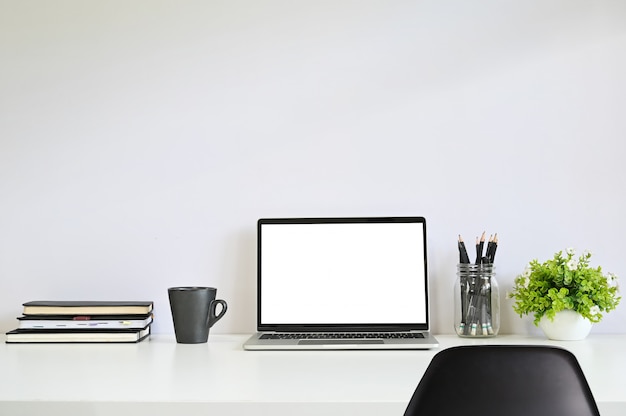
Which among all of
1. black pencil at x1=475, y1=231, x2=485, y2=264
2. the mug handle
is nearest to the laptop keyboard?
the mug handle

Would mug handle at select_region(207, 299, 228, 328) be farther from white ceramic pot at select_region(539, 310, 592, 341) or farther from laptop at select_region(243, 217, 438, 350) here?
white ceramic pot at select_region(539, 310, 592, 341)

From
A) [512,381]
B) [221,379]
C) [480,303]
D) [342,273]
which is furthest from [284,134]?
[512,381]

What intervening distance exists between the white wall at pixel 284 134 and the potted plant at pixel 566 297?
0.47 ft

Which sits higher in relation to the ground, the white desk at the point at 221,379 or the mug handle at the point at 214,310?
the mug handle at the point at 214,310

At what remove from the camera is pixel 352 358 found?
1425 millimetres

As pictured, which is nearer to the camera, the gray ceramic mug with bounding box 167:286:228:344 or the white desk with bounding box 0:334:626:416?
the white desk with bounding box 0:334:626:416

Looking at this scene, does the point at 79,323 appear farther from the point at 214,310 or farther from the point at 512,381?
the point at 512,381

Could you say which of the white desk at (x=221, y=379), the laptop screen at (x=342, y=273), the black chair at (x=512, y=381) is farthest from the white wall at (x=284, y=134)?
the black chair at (x=512, y=381)

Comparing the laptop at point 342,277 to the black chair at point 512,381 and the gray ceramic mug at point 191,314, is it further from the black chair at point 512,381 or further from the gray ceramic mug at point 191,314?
the black chair at point 512,381

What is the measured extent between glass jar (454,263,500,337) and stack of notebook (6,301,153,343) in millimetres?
761

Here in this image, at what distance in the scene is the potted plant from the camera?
157cm

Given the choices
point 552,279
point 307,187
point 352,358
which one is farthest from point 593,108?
point 352,358

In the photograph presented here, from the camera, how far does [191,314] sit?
161 cm

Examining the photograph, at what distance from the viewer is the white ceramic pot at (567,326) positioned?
1.58 meters
